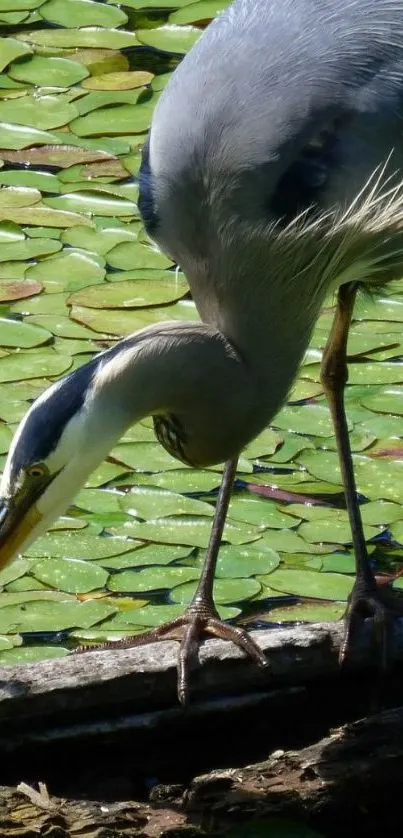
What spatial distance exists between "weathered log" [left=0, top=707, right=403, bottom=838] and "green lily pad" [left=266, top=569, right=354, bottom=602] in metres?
0.60

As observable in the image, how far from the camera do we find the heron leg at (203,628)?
7.91 ft

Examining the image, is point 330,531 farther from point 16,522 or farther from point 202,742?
point 16,522

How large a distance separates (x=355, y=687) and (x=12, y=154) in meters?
2.35

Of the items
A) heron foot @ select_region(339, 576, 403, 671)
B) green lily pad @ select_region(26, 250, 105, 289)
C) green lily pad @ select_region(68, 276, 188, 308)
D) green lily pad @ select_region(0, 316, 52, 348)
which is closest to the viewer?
heron foot @ select_region(339, 576, 403, 671)

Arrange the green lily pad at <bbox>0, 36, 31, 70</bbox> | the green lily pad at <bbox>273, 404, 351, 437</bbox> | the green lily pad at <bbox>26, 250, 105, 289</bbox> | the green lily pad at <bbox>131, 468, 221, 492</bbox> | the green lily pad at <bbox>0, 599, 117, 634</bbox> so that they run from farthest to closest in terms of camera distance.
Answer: the green lily pad at <bbox>0, 36, 31, 70</bbox>, the green lily pad at <bbox>26, 250, 105, 289</bbox>, the green lily pad at <bbox>273, 404, 351, 437</bbox>, the green lily pad at <bbox>131, 468, 221, 492</bbox>, the green lily pad at <bbox>0, 599, 117, 634</bbox>

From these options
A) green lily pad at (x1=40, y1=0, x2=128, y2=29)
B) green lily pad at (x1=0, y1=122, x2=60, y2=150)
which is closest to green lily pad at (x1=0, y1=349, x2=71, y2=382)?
green lily pad at (x1=0, y1=122, x2=60, y2=150)

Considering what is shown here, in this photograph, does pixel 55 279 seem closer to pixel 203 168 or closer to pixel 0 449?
pixel 0 449

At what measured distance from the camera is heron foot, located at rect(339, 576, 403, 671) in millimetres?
2512

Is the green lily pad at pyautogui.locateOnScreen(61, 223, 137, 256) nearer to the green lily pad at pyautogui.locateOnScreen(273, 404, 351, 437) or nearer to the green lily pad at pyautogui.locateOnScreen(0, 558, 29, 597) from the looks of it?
the green lily pad at pyautogui.locateOnScreen(273, 404, 351, 437)

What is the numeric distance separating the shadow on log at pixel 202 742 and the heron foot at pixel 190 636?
2cm

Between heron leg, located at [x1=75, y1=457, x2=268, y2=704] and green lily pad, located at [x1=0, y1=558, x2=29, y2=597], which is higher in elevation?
heron leg, located at [x1=75, y1=457, x2=268, y2=704]

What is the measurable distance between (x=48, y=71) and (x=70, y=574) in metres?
2.37

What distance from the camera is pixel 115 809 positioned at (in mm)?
2225

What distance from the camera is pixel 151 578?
2.92 metres
